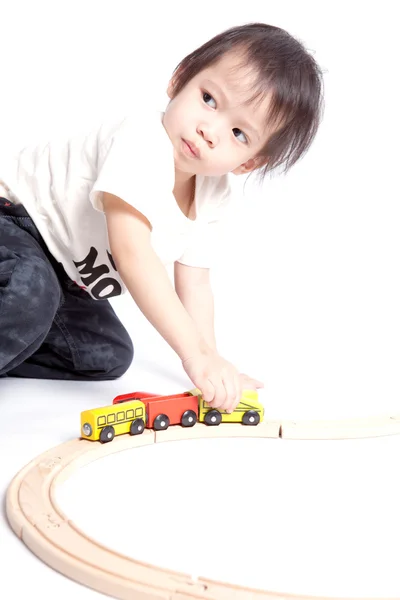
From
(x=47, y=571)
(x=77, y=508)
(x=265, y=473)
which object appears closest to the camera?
(x=47, y=571)

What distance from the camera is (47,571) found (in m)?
0.95

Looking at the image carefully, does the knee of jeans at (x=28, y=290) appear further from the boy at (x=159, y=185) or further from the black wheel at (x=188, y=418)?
the black wheel at (x=188, y=418)

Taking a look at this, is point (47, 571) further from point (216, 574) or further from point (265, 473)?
point (265, 473)

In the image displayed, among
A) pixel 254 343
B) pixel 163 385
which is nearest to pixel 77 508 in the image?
pixel 163 385

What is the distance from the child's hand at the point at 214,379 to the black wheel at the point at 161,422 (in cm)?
9

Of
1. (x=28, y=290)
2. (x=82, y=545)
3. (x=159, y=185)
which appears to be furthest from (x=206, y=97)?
(x=82, y=545)

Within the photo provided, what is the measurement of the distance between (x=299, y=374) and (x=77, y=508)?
0.84 m

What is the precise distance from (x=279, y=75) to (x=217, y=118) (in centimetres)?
12

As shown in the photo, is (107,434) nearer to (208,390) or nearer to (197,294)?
(208,390)

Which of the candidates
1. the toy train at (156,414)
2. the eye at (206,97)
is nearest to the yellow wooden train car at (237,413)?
the toy train at (156,414)

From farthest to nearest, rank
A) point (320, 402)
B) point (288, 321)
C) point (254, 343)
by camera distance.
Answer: point (288, 321) < point (254, 343) < point (320, 402)

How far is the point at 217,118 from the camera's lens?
1359mm

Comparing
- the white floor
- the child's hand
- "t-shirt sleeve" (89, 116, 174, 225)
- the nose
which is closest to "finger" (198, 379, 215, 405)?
the child's hand

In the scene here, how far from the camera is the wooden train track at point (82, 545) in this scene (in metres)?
0.89
